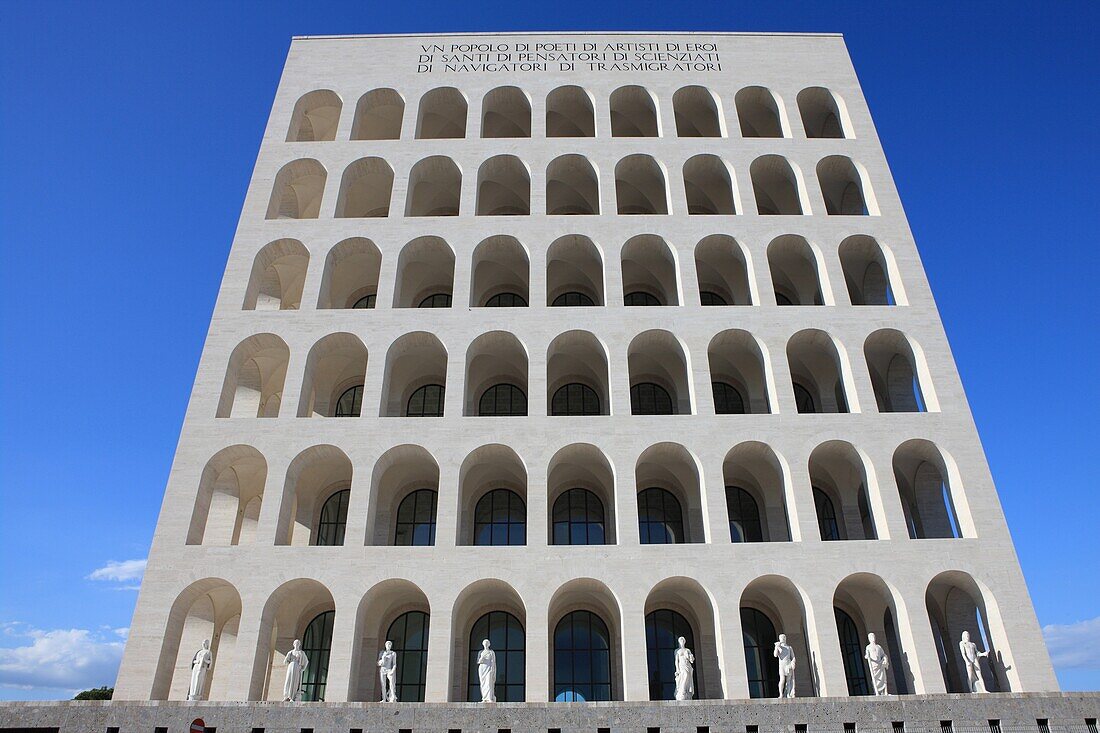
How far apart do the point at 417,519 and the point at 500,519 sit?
A: 2.88 metres

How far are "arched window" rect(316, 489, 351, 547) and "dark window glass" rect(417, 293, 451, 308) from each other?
8.35 m

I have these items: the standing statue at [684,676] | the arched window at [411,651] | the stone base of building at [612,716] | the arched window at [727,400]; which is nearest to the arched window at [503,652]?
the arched window at [411,651]

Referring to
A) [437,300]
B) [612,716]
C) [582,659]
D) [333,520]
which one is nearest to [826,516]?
[582,659]

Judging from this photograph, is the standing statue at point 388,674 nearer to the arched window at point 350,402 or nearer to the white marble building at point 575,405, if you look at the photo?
the white marble building at point 575,405

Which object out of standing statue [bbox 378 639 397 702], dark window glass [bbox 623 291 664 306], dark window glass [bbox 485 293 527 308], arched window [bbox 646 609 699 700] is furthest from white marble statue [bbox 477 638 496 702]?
dark window glass [bbox 623 291 664 306]

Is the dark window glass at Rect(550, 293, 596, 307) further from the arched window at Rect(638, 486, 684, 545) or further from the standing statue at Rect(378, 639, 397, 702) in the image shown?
the standing statue at Rect(378, 639, 397, 702)

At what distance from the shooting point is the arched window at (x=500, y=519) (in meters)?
27.9

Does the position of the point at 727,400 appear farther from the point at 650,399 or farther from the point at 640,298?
the point at 640,298

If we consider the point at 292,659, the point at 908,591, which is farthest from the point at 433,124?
the point at 908,591

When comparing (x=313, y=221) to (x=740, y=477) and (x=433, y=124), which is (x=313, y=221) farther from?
(x=740, y=477)

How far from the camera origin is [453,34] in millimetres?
34969

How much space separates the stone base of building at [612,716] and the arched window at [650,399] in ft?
41.9

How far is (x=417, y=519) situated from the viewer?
2806 centimetres

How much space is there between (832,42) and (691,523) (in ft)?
73.1
